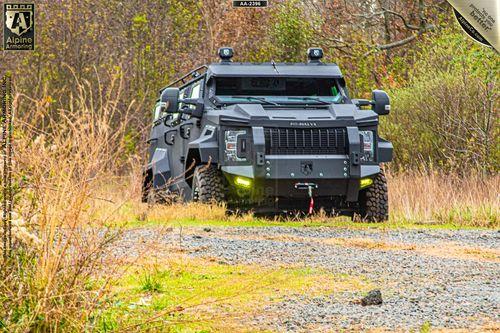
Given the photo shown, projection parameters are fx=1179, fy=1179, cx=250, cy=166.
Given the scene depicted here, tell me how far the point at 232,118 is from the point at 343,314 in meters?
9.26

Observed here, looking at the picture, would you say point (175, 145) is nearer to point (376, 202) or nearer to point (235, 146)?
point (235, 146)

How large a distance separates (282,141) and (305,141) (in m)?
0.33

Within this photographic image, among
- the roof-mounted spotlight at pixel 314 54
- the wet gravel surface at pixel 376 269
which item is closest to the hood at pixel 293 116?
the roof-mounted spotlight at pixel 314 54

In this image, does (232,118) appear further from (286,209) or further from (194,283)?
(194,283)

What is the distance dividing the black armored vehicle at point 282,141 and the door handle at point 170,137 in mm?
804

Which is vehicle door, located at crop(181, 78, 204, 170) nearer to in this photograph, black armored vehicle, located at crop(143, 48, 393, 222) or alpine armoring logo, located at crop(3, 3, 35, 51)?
black armored vehicle, located at crop(143, 48, 393, 222)

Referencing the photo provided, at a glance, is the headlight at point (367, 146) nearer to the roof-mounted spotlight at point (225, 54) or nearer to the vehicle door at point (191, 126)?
the vehicle door at point (191, 126)

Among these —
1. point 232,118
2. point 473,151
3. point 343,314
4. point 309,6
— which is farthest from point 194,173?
point 309,6

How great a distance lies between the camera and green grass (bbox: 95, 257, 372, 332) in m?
5.95

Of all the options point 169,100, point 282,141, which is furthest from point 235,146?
point 169,100

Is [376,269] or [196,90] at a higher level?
[196,90]

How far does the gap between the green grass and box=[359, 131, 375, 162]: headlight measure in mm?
6599

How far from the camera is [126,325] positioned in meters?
5.79

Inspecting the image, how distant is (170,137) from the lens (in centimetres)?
1905
